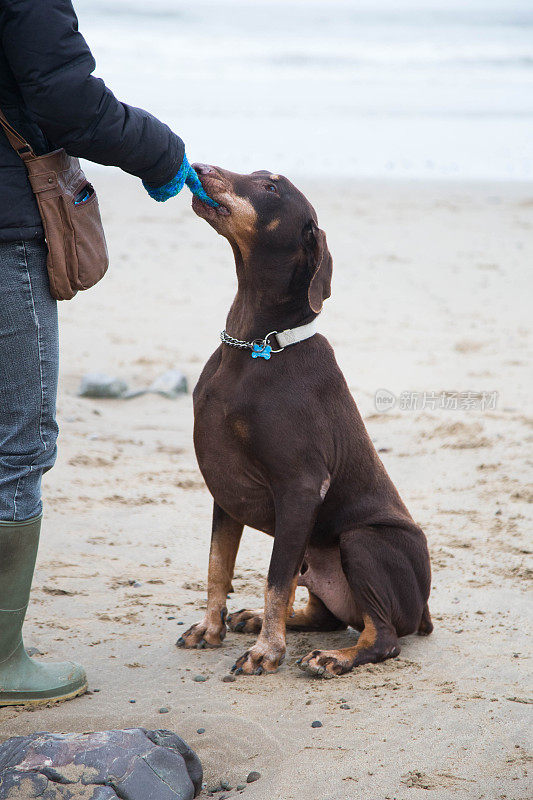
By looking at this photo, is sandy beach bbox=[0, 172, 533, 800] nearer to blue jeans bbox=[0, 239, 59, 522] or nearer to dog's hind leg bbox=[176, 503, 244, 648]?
dog's hind leg bbox=[176, 503, 244, 648]

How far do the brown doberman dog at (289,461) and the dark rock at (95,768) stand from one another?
2.89ft

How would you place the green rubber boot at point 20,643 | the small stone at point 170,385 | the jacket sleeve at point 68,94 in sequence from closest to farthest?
1. the jacket sleeve at point 68,94
2. the green rubber boot at point 20,643
3. the small stone at point 170,385

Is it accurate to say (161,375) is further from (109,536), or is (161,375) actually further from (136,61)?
(136,61)

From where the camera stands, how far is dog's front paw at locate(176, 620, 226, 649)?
140 inches

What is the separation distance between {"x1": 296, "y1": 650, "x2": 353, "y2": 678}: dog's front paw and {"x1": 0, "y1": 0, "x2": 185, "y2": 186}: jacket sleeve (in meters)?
1.83

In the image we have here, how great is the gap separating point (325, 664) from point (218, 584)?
552 millimetres

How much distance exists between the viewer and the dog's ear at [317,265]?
333 centimetres

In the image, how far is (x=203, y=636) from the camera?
3.57 meters

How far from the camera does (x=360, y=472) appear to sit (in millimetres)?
3520

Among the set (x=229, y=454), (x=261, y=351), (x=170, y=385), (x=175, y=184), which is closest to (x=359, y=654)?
(x=229, y=454)

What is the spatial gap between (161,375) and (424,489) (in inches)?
99.6

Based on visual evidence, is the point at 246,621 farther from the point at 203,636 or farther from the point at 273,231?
the point at 273,231

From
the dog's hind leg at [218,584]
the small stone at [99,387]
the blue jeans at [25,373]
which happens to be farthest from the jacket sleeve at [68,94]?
the small stone at [99,387]

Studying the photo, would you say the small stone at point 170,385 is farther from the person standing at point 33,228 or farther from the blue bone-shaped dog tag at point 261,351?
the person standing at point 33,228
